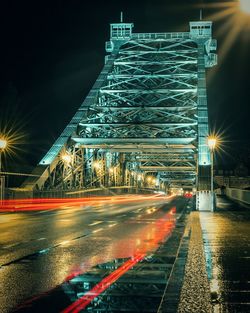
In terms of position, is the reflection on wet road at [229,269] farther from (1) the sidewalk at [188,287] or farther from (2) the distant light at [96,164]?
(2) the distant light at [96,164]

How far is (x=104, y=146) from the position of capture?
50.6m

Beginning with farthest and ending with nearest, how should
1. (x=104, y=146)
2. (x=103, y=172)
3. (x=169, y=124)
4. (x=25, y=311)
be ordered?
1. (x=103, y=172)
2. (x=104, y=146)
3. (x=169, y=124)
4. (x=25, y=311)

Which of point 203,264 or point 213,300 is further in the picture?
point 203,264

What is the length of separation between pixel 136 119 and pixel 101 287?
46370 mm

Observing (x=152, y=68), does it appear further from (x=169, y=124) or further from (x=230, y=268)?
(x=230, y=268)

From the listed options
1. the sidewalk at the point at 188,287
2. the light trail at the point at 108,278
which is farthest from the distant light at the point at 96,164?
the sidewalk at the point at 188,287

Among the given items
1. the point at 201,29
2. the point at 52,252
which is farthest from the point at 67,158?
the point at 201,29

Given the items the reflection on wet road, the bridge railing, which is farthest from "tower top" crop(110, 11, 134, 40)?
the reflection on wet road

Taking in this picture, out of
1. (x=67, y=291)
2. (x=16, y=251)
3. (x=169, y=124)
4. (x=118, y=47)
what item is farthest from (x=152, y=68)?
(x=67, y=291)

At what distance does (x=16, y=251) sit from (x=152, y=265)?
3834 mm

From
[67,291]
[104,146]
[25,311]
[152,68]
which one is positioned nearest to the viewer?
[25,311]

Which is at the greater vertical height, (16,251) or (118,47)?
(118,47)

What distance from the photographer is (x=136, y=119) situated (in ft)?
176

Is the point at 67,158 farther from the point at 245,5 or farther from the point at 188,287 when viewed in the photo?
the point at 188,287
